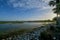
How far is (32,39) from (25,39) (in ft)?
1.99

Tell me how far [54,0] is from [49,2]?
943mm

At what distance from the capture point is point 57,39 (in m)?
10.6

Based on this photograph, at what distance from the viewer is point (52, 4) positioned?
57.6ft

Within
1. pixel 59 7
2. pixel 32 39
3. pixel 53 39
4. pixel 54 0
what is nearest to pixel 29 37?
pixel 32 39

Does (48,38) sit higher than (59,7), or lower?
lower

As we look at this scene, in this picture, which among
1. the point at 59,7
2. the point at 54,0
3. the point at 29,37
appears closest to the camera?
the point at 29,37

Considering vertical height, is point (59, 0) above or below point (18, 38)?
above

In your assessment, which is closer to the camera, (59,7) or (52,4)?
(59,7)

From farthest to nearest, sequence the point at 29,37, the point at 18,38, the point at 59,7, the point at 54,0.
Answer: the point at 54,0 → the point at 59,7 → the point at 29,37 → the point at 18,38

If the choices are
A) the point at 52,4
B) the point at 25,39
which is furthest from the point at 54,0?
the point at 25,39

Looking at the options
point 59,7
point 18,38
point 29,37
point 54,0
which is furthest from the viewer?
point 54,0

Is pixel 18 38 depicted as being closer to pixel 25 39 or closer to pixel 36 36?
pixel 25 39

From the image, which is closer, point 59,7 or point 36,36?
point 36,36

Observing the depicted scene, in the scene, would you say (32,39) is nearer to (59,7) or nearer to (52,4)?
(59,7)
